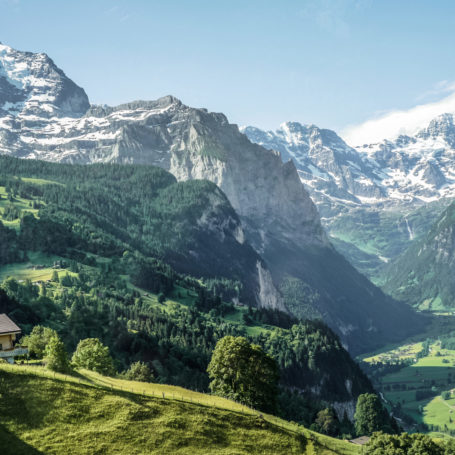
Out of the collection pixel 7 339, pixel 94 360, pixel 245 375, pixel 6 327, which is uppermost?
pixel 6 327

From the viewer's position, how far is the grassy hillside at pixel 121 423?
70500 millimetres

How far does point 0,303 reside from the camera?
176625 mm

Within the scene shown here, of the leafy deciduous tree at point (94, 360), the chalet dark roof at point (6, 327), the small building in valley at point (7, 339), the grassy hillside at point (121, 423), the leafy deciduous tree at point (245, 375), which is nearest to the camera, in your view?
the grassy hillside at point (121, 423)

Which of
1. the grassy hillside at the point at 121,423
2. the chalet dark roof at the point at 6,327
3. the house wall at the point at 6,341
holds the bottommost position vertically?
the grassy hillside at the point at 121,423

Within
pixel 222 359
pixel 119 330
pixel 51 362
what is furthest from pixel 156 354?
pixel 51 362

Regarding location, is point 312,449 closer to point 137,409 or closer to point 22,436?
point 137,409

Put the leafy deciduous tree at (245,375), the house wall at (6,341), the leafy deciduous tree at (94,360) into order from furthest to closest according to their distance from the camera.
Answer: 1. the leafy deciduous tree at (245,375)
2. the leafy deciduous tree at (94,360)
3. the house wall at (6,341)

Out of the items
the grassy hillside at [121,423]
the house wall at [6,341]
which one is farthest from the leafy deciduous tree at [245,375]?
the house wall at [6,341]

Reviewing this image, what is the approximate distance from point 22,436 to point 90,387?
14.1 metres

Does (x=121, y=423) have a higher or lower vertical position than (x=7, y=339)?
lower

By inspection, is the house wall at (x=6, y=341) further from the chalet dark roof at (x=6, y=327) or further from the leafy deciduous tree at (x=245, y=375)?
the leafy deciduous tree at (x=245, y=375)

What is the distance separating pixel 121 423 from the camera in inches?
2963

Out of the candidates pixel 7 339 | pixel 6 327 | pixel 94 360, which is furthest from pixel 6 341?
pixel 94 360

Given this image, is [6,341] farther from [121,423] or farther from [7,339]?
[121,423]
